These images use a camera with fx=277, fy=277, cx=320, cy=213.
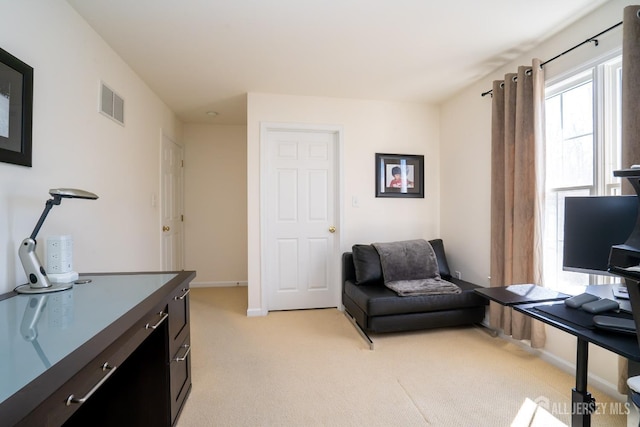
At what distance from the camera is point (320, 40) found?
2.12 metres

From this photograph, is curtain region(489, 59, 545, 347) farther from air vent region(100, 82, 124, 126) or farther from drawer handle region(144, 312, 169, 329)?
air vent region(100, 82, 124, 126)

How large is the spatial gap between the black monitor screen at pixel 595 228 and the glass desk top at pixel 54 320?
201 centimetres

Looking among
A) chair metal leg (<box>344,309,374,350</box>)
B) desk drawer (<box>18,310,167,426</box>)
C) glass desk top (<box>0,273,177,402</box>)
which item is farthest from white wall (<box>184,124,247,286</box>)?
desk drawer (<box>18,310,167,426</box>)

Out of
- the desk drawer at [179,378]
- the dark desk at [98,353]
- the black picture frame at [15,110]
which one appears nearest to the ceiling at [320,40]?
the black picture frame at [15,110]

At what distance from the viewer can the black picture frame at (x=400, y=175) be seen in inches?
130

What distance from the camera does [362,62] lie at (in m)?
2.45

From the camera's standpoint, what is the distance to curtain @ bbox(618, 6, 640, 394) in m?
1.49

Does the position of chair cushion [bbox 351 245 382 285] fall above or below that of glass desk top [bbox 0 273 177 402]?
below

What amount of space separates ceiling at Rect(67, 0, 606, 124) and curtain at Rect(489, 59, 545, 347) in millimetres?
374

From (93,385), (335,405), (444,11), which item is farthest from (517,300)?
(444,11)

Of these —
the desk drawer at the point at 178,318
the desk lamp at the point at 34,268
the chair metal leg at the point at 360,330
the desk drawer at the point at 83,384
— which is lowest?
the chair metal leg at the point at 360,330

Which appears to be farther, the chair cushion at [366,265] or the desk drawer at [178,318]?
the chair cushion at [366,265]

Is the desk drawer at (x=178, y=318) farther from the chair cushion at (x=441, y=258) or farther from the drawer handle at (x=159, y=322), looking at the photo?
the chair cushion at (x=441, y=258)

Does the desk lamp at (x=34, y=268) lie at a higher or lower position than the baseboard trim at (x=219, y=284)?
higher
